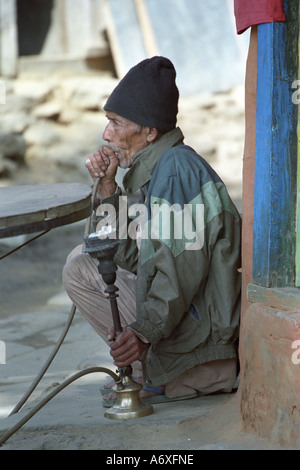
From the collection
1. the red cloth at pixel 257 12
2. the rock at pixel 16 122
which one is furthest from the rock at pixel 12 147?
the red cloth at pixel 257 12

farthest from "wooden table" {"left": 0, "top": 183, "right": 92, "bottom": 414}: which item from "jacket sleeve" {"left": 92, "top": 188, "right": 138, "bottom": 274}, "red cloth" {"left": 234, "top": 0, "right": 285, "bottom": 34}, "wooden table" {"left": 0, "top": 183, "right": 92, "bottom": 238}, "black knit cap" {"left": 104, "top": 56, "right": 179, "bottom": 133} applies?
"red cloth" {"left": 234, "top": 0, "right": 285, "bottom": 34}

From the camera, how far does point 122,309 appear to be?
3.35 metres

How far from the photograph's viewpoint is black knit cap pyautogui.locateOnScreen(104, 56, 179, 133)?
323 centimetres

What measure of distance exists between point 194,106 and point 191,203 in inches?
319

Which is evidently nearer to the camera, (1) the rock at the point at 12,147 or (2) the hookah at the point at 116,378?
(2) the hookah at the point at 116,378

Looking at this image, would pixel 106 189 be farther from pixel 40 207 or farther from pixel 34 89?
pixel 34 89

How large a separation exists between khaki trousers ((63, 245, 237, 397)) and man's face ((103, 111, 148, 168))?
1.58 ft

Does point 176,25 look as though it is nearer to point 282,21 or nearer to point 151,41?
point 151,41

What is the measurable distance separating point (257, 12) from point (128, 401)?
4.92 ft

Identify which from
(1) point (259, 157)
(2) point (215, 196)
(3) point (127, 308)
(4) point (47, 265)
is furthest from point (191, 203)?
(4) point (47, 265)

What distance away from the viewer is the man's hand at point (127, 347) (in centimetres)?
287

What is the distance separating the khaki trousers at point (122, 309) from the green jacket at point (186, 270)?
0.11 meters

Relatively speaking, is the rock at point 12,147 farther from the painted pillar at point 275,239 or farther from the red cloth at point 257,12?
the painted pillar at point 275,239

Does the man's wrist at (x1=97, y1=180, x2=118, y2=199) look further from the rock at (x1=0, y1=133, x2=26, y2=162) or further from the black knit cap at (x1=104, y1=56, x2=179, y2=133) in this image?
the rock at (x1=0, y1=133, x2=26, y2=162)
